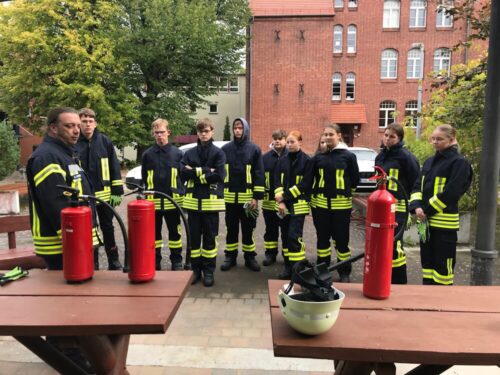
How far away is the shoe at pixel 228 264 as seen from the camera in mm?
5762

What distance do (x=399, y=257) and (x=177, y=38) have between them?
19702 mm

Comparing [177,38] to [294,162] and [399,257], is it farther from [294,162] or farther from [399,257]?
[399,257]

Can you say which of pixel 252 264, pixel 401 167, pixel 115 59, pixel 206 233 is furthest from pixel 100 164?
pixel 115 59

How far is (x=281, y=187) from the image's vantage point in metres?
5.33

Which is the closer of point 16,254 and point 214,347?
point 214,347

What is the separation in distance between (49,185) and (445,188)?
3.49 m

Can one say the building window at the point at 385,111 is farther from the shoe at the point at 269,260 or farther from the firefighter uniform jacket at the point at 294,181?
the firefighter uniform jacket at the point at 294,181

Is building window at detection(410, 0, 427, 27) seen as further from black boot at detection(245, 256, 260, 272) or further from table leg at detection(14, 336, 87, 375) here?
table leg at detection(14, 336, 87, 375)

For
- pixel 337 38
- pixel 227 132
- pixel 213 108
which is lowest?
pixel 227 132

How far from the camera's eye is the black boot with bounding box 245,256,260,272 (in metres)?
5.78

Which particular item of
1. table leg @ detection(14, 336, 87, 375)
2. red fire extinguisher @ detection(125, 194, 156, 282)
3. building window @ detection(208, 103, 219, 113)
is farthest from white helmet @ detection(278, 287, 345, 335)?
building window @ detection(208, 103, 219, 113)

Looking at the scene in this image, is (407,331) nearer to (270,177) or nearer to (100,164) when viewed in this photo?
(270,177)

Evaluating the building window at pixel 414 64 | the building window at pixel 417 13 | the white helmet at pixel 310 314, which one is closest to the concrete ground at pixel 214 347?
the white helmet at pixel 310 314

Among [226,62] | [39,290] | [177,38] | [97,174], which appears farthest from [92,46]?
[39,290]
